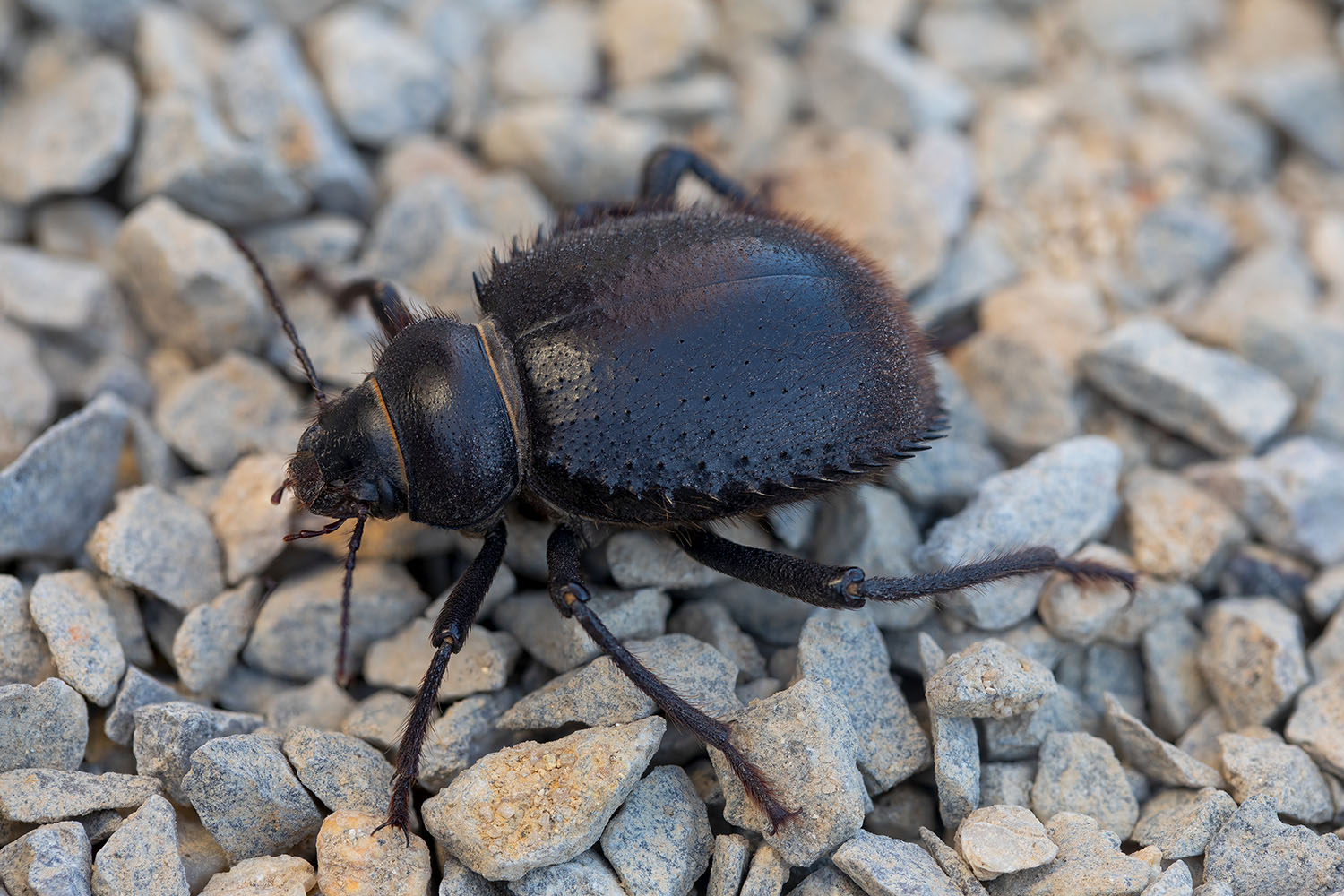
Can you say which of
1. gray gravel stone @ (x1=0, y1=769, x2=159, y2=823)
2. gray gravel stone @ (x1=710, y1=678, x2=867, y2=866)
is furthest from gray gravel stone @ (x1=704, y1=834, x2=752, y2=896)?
gray gravel stone @ (x1=0, y1=769, x2=159, y2=823)

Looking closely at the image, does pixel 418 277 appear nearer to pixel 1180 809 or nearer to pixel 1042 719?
pixel 1042 719

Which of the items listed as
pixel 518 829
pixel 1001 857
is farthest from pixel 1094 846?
pixel 518 829

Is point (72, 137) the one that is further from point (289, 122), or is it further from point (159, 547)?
point (159, 547)

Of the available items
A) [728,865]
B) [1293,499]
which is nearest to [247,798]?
[728,865]

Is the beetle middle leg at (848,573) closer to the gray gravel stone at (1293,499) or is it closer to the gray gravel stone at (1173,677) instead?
the gray gravel stone at (1173,677)

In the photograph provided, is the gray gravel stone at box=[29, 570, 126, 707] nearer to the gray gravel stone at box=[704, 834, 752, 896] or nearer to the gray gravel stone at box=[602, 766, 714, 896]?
the gray gravel stone at box=[602, 766, 714, 896]
